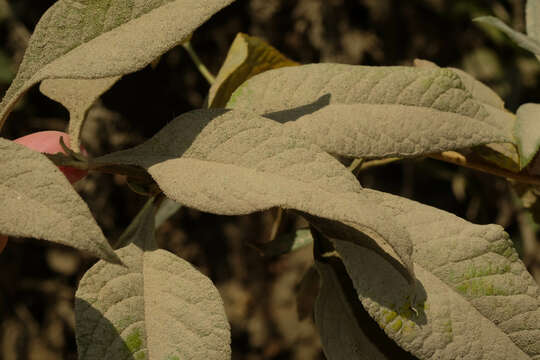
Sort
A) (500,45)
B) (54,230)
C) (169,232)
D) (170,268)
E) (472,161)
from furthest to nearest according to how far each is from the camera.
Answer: (169,232)
(500,45)
(472,161)
(170,268)
(54,230)

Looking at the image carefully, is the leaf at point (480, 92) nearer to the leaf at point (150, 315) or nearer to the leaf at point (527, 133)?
the leaf at point (527, 133)

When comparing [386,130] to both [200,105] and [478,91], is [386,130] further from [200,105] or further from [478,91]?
[200,105]

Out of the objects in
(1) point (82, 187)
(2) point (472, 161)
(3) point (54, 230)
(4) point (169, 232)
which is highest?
(3) point (54, 230)

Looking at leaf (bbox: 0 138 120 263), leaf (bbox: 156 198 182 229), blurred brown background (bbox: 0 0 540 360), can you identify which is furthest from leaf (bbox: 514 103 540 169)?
blurred brown background (bbox: 0 0 540 360)

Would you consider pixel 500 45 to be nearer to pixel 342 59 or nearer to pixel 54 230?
pixel 342 59

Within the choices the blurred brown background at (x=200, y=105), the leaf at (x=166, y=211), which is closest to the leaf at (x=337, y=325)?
the leaf at (x=166, y=211)

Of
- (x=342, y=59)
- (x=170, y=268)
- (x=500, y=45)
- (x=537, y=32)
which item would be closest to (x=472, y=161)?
(x=537, y=32)
